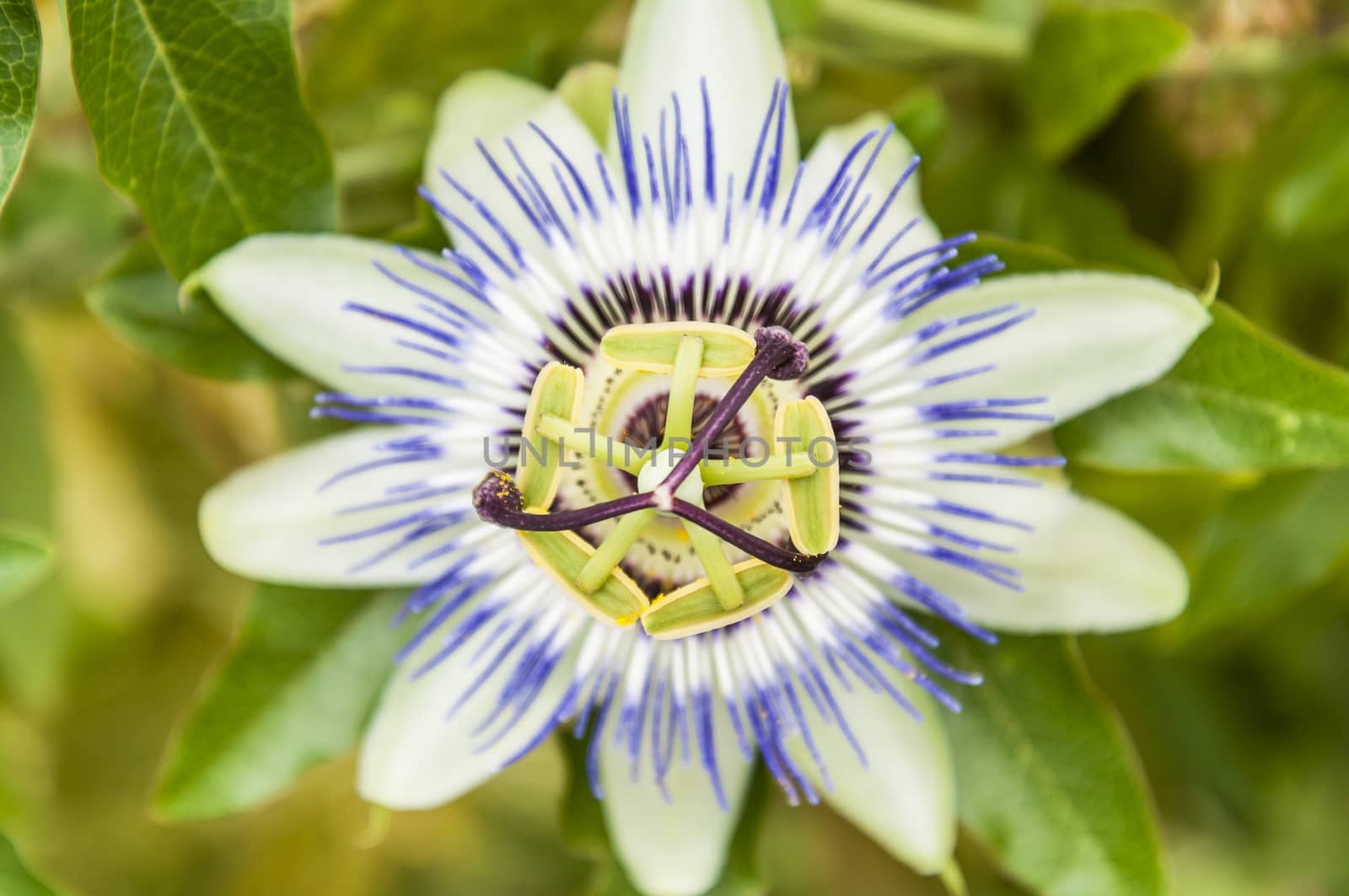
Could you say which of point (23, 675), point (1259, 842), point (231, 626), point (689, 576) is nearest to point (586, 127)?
point (689, 576)

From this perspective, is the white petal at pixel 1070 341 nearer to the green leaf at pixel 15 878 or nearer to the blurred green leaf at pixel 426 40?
the blurred green leaf at pixel 426 40

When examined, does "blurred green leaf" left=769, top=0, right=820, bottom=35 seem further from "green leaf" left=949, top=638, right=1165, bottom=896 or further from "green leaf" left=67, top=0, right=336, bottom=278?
"green leaf" left=949, top=638, right=1165, bottom=896

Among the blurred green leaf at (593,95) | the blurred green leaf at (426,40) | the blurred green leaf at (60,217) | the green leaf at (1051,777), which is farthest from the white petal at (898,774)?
the blurred green leaf at (60,217)

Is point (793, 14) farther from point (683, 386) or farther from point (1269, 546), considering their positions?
point (1269, 546)

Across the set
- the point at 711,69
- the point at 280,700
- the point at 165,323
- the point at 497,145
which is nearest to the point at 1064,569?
the point at 711,69

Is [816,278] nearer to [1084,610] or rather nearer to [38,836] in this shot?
[1084,610]
